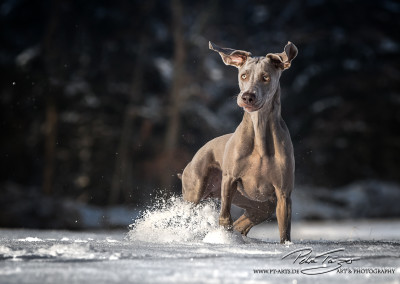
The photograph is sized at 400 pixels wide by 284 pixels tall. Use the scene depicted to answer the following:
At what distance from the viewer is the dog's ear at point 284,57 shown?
200 inches

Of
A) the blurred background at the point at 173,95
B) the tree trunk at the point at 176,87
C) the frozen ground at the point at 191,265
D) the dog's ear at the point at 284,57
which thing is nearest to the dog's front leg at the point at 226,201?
the frozen ground at the point at 191,265

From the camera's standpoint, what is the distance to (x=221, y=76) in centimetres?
1909

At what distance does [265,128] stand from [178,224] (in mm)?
1341

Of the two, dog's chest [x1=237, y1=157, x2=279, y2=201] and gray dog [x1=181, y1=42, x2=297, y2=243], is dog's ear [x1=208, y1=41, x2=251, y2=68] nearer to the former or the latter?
gray dog [x1=181, y1=42, x2=297, y2=243]

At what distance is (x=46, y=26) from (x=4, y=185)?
5.24m

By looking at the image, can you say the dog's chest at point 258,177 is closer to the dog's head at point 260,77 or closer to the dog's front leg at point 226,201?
the dog's front leg at point 226,201

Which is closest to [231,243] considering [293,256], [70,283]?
[293,256]

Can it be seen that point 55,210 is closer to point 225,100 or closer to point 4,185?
point 4,185

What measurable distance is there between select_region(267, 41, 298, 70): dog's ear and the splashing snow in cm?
149

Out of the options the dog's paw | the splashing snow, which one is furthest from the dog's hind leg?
the dog's paw

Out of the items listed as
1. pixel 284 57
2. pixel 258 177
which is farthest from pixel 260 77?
pixel 258 177

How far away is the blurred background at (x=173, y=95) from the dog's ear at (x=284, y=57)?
485 inches
